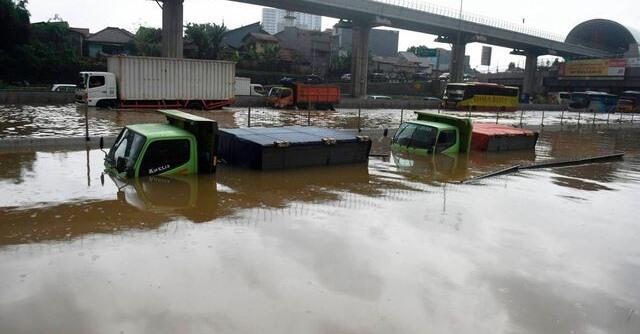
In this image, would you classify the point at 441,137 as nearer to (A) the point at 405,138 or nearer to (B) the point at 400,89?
(A) the point at 405,138

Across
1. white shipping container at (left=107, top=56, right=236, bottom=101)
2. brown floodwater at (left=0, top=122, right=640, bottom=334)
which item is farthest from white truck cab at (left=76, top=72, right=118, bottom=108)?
brown floodwater at (left=0, top=122, right=640, bottom=334)

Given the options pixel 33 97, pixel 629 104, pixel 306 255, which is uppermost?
pixel 629 104

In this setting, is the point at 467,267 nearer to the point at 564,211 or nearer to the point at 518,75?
the point at 564,211

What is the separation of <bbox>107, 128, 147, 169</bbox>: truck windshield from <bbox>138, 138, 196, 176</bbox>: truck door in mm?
184

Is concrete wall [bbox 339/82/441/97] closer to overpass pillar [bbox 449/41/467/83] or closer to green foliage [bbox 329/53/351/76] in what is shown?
overpass pillar [bbox 449/41/467/83]

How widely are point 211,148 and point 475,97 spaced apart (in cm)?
4051

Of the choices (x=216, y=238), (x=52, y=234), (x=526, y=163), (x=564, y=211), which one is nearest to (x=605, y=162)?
(x=526, y=163)

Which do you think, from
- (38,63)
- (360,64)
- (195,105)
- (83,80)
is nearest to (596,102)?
(360,64)

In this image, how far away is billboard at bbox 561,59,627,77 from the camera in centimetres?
7456

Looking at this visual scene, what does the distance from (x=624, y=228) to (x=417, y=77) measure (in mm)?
74175

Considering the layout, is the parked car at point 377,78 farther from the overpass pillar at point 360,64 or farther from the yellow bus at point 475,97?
the yellow bus at point 475,97

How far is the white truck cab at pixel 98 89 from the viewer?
29.2m

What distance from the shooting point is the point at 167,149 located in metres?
11.5

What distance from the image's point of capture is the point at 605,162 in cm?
1931
